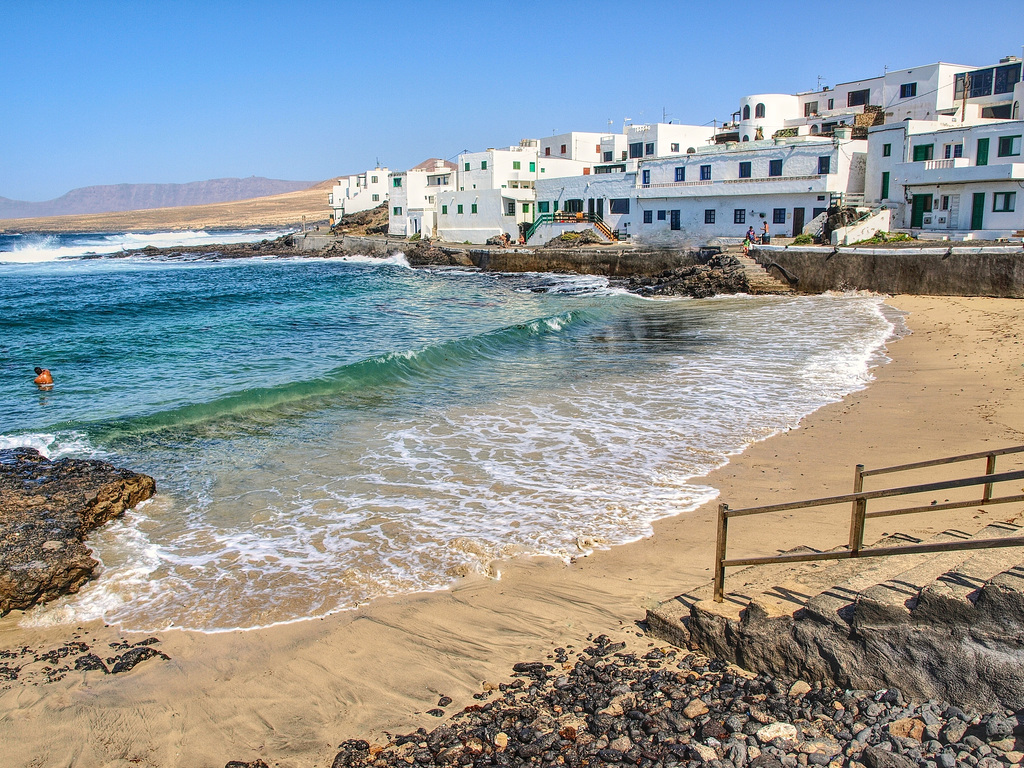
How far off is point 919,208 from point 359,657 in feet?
123

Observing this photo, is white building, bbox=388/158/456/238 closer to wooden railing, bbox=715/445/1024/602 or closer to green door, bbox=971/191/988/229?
green door, bbox=971/191/988/229

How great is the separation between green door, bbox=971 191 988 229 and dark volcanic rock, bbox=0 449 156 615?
35185 mm

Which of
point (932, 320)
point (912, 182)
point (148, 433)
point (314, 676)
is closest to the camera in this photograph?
point (314, 676)

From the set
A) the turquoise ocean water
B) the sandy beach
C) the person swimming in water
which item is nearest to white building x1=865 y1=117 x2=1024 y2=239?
the turquoise ocean water

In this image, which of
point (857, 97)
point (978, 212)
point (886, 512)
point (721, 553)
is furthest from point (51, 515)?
point (857, 97)

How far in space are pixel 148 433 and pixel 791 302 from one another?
25.6 metres

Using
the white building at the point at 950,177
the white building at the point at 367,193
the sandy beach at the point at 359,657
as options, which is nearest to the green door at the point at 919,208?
the white building at the point at 950,177

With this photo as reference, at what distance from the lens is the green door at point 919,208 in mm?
34719

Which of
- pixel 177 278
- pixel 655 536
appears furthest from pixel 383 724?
pixel 177 278

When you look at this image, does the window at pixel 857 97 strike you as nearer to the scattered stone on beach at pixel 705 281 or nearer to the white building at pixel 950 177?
the white building at pixel 950 177

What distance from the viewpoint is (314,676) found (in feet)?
20.3

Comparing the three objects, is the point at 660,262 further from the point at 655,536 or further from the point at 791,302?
the point at 655,536

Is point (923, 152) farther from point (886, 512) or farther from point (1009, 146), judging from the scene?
point (886, 512)

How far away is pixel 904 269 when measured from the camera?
28938mm
